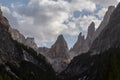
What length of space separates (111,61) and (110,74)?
12706mm

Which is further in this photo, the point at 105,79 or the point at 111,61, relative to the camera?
the point at 111,61

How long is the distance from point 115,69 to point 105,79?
38.5 feet

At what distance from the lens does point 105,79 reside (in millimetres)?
143625

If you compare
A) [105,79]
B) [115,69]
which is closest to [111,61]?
[115,69]

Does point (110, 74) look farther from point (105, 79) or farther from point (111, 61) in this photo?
point (111, 61)

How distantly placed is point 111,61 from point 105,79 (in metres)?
15.1

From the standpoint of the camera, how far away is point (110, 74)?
14475cm

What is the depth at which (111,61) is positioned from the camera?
6152 inches

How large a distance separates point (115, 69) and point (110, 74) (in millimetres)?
9221

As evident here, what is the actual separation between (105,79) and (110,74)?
3303 millimetres

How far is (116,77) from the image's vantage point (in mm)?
147875

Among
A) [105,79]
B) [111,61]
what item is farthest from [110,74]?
[111,61]

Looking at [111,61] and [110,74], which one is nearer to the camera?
[110,74]

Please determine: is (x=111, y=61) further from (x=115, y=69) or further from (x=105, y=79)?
(x=105, y=79)
